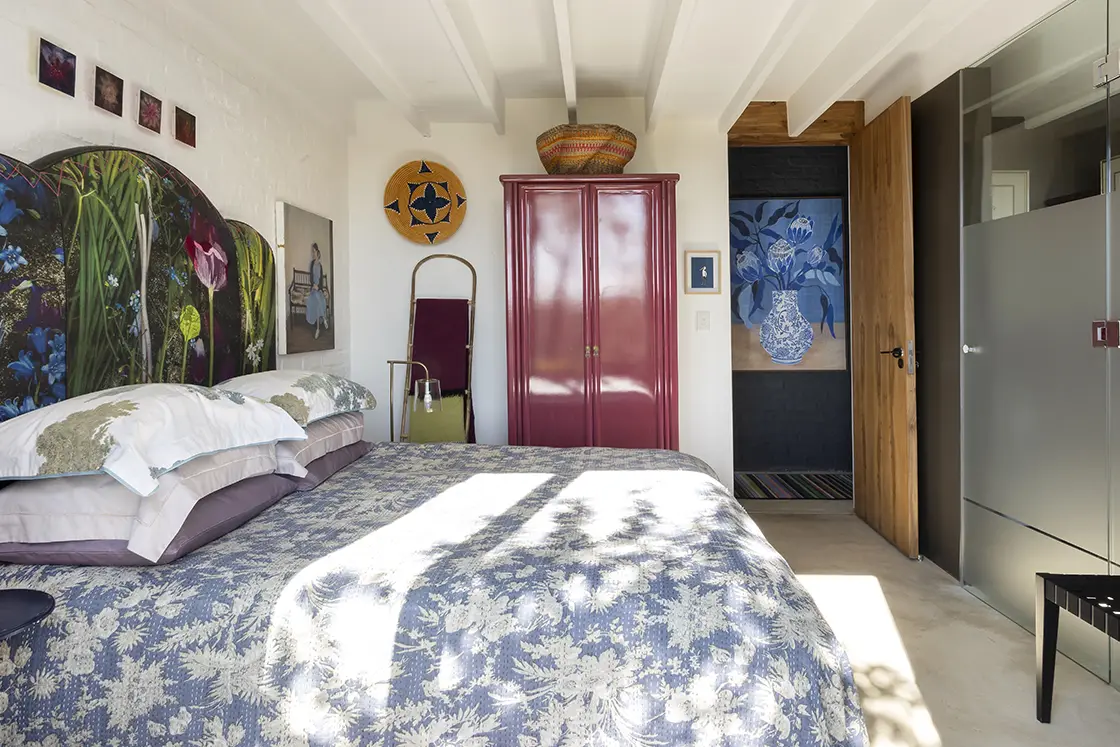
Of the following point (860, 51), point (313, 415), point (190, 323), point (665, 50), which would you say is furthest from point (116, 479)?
point (860, 51)

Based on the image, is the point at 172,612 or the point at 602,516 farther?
the point at 602,516

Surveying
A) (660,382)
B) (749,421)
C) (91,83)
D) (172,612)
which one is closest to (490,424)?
(660,382)

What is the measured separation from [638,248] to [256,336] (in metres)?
1.91

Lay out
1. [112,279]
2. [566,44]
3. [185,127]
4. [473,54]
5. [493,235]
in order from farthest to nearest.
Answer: [493,235] < [473,54] < [566,44] < [185,127] < [112,279]

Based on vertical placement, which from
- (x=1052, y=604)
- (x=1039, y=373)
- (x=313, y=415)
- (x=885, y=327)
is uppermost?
(x=885, y=327)

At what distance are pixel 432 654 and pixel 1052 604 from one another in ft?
6.07

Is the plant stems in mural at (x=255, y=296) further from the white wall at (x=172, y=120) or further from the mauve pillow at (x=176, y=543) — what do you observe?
the mauve pillow at (x=176, y=543)

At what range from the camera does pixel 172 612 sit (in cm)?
148

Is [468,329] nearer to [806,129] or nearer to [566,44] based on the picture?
[566,44]

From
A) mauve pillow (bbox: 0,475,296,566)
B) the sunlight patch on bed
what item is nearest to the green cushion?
mauve pillow (bbox: 0,475,296,566)

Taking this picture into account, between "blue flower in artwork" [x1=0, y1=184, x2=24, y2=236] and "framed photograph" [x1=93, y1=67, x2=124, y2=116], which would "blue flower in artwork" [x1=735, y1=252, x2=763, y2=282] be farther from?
"blue flower in artwork" [x1=0, y1=184, x2=24, y2=236]

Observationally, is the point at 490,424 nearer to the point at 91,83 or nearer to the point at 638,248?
the point at 638,248

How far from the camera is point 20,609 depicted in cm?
131

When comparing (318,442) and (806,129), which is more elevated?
(806,129)
